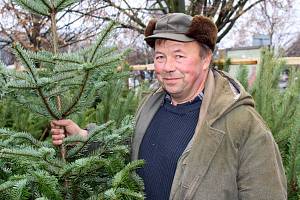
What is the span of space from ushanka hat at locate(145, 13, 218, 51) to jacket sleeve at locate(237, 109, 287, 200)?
51 cm

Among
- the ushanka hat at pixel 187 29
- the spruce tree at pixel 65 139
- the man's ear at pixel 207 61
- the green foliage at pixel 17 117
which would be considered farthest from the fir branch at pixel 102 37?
the green foliage at pixel 17 117

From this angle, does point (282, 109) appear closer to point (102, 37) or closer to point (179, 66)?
point (179, 66)

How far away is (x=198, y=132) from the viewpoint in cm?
236

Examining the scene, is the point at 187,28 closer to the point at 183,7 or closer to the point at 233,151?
the point at 233,151

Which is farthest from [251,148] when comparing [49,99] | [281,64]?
[281,64]

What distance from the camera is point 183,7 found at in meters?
9.48

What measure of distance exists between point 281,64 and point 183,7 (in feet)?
19.7

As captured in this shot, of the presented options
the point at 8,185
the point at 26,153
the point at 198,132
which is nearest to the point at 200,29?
the point at 198,132

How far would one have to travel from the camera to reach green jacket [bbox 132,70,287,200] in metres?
2.27

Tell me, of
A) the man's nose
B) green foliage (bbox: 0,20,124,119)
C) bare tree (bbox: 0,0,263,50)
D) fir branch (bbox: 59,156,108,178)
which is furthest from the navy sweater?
bare tree (bbox: 0,0,263,50)

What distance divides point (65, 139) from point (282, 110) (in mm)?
1856

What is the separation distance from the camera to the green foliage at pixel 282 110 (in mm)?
2832

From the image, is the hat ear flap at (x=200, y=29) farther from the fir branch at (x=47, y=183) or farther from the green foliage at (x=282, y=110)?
the fir branch at (x=47, y=183)

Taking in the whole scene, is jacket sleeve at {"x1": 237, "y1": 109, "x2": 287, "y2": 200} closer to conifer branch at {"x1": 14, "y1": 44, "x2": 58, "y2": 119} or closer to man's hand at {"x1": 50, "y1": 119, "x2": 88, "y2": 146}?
man's hand at {"x1": 50, "y1": 119, "x2": 88, "y2": 146}
